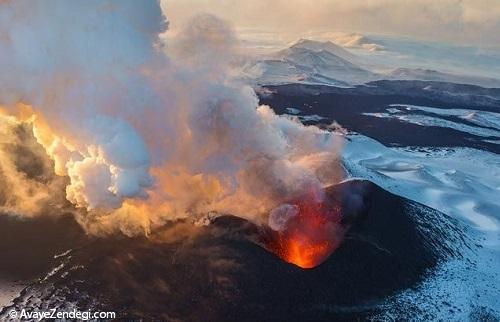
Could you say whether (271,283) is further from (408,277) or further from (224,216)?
(408,277)

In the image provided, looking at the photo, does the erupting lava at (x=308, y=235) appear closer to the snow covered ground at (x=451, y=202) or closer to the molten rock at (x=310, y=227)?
the molten rock at (x=310, y=227)

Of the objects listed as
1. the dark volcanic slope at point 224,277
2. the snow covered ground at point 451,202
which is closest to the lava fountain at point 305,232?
the dark volcanic slope at point 224,277

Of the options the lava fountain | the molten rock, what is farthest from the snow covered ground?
the molten rock

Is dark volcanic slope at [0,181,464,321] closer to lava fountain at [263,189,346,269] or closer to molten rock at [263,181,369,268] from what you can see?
molten rock at [263,181,369,268]

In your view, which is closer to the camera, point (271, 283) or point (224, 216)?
point (271, 283)

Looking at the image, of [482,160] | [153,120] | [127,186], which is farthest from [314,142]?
[482,160]
